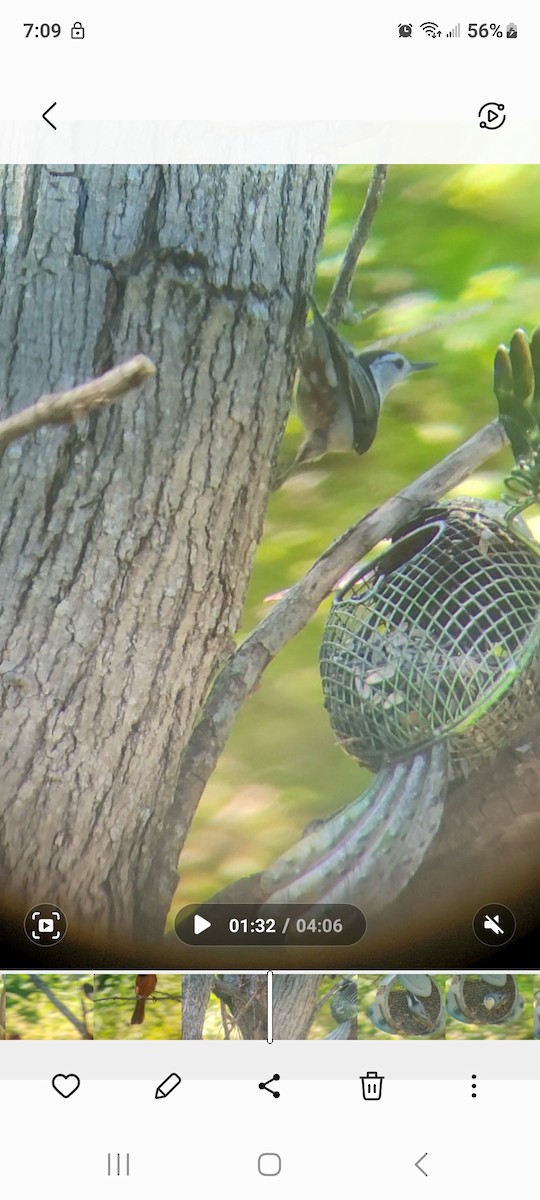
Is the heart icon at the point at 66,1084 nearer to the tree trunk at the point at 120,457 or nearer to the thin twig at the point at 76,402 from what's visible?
the tree trunk at the point at 120,457

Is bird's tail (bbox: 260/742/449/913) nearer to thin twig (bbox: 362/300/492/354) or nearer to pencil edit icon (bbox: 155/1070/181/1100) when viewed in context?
pencil edit icon (bbox: 155/1070/181/1100)

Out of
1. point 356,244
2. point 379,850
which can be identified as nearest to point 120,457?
point 356,244

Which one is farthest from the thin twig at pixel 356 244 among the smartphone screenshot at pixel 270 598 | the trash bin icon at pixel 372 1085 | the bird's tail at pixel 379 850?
the trash bin icon at pixel 372 1085

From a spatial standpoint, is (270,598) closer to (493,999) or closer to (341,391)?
(341,391)
